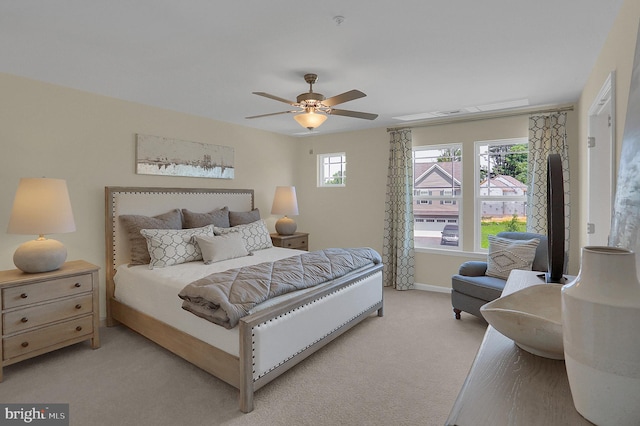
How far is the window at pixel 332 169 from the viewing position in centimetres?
560

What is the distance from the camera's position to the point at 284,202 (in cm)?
511

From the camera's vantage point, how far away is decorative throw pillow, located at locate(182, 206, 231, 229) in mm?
3950

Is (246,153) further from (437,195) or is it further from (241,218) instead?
(437,195)

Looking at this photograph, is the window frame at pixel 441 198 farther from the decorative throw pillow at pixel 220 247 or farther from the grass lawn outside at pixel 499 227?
the decorative throw pillow at pixel 220 247

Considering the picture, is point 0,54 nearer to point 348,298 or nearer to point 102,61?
point 102,61

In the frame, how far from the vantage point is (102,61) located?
260cm

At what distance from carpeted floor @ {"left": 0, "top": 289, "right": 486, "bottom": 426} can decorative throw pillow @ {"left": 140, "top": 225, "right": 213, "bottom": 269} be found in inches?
30.9

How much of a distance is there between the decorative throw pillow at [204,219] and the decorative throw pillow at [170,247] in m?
0.36

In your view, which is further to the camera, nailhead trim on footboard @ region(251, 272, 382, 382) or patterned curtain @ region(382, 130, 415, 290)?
patterned curtain @ region(382, 130, 415, 290)

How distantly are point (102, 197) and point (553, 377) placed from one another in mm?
3990

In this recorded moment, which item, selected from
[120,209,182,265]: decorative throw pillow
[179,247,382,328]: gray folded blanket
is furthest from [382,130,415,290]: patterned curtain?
[120,209,182,265]: decorative throw pillow

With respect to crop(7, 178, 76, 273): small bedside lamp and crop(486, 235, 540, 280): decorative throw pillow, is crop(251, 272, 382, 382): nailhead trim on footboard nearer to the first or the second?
crop(486, 235, 540, 280): decorative throw pillow

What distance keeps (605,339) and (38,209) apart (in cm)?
347

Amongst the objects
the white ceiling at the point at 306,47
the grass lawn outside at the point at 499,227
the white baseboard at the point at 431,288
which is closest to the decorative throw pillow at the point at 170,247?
the white ceiling at the point at 306,47
